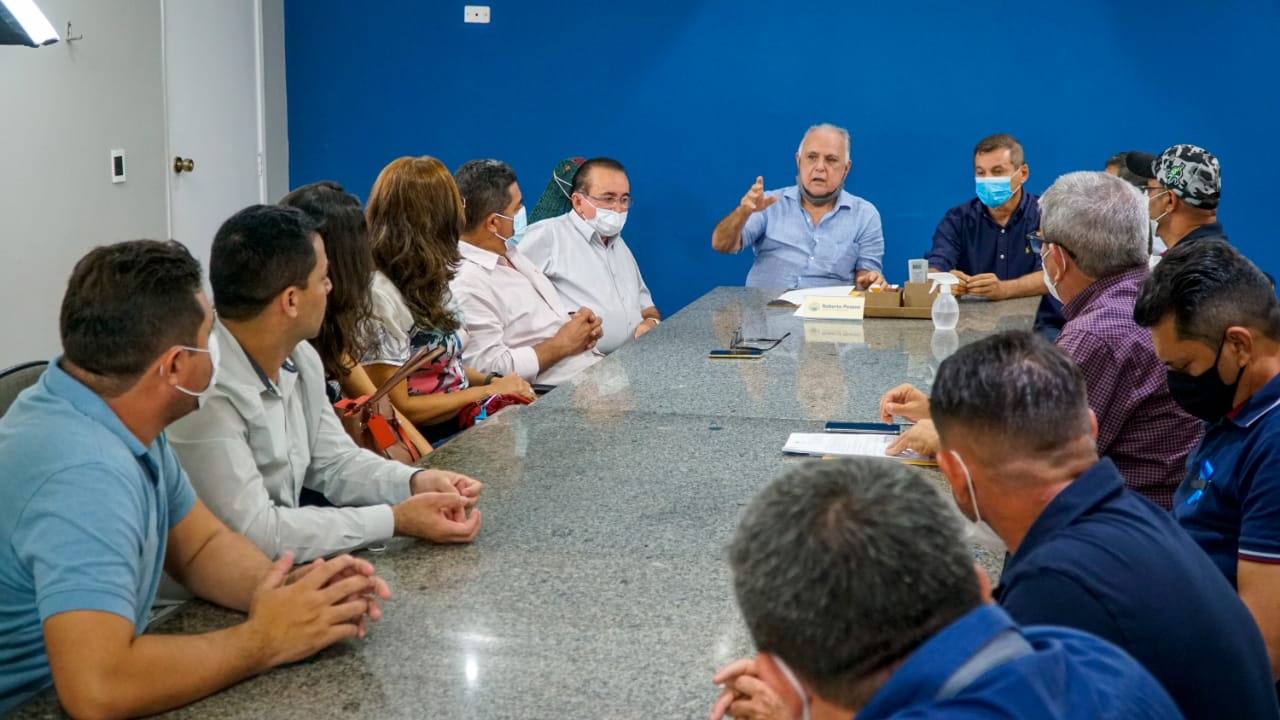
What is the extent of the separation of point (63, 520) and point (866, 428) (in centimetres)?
166

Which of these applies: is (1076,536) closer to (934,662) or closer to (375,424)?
(934,662)

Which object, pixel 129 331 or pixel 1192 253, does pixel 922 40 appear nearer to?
pixel 1192 253

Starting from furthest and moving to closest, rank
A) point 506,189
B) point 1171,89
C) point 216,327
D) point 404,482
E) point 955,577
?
point 1171,89 → point 506,189 → point 404,482 → point 216,327 → point 955,577

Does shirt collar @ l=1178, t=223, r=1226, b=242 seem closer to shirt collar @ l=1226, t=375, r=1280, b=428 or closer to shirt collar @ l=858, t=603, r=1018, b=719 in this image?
shirt collar @ l=1226, t=375, r=1280, b=428

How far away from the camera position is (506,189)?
145 inches

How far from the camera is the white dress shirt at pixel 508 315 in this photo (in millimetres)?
3504

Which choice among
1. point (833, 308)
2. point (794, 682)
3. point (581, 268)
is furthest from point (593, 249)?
point (794, 682)

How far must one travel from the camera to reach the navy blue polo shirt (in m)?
4.98

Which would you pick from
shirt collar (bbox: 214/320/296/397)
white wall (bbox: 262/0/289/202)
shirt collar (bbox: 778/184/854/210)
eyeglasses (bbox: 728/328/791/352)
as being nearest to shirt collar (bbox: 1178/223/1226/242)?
eyeglasses (bbox: 728/328/791/352)

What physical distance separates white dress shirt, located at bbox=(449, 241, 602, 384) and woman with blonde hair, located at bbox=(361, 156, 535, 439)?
305 millimetres

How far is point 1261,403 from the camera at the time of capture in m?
1.78

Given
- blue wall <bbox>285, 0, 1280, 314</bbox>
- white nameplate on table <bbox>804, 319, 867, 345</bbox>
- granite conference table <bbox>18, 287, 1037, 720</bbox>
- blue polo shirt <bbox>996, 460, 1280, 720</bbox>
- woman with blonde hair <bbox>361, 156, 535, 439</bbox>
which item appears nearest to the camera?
blue polo shirt <bbox>996, 460, 1280, 720</bbox>

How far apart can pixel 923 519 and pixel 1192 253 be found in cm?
129

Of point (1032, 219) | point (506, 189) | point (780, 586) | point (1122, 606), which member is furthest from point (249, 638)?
point (1032, 219)
